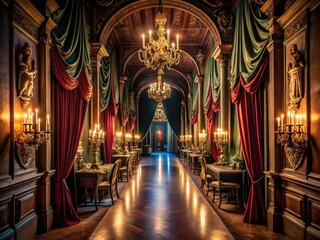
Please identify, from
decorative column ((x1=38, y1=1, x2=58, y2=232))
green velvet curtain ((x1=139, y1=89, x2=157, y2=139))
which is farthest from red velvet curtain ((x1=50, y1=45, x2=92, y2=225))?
green velvet curtain ((x1=139, y1=89, x2=157, y2=139))

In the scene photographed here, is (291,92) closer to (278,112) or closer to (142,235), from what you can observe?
(278,112)

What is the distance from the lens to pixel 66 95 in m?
4.96

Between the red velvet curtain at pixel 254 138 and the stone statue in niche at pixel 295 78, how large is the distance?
27.2 inches

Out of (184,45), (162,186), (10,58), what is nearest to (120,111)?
(184,45)

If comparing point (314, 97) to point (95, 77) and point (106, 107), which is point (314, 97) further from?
point (106, 107)

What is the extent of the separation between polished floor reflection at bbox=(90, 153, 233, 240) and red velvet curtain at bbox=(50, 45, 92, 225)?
0.66 metres

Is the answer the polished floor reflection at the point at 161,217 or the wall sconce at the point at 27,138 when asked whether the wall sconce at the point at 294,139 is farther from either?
the wall sconce at the point at 27,138

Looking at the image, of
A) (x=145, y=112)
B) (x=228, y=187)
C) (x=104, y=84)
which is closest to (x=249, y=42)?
(x=228, y=187)

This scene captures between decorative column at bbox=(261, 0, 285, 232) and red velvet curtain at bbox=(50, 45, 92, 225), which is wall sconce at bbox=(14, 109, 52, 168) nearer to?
red velvet curtain at bbox=(50, 45, 92, 225)

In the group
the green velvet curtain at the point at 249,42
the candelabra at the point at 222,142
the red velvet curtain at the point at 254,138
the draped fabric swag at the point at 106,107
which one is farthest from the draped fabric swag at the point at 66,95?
the candelabra at the point at 222,142

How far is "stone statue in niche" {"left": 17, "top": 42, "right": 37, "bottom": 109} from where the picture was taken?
3568 millimetres

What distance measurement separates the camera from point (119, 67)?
1180 cm

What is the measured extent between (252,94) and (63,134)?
3.49 m

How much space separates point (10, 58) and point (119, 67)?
28.0 feet
